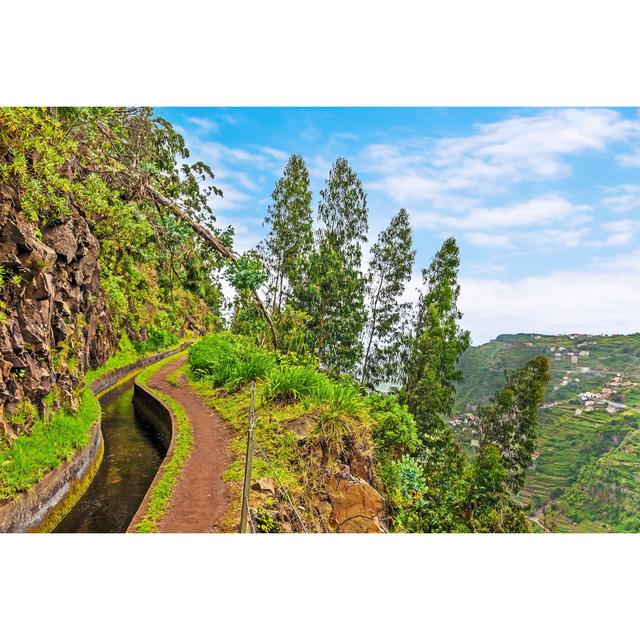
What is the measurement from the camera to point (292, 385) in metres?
7.08

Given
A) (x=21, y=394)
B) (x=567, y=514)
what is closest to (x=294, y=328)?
(x=21, y=394)

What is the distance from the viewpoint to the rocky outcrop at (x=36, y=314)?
5.23 metres

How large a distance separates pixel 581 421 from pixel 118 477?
42.5 m

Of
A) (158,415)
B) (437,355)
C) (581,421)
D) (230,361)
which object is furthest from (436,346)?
(581,421)

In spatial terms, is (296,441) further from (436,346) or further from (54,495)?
(436,346)

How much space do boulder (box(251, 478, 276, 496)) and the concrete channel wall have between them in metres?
2.33

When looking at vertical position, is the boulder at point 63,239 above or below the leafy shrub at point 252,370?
above

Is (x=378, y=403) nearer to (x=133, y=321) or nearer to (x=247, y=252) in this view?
(x=247, y=252)

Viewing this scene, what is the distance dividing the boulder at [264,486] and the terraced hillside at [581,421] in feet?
62.8

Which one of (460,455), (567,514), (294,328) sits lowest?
(567,514)

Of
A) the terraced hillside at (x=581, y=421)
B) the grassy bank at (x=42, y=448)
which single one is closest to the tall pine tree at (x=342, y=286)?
the grassy bank at (x=42, y=448)

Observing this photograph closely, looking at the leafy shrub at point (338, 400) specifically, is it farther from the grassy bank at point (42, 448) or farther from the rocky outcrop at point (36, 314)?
the rocky outcrop at point (36, 314)

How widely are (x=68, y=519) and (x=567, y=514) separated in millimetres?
28861

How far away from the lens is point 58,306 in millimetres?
7441
